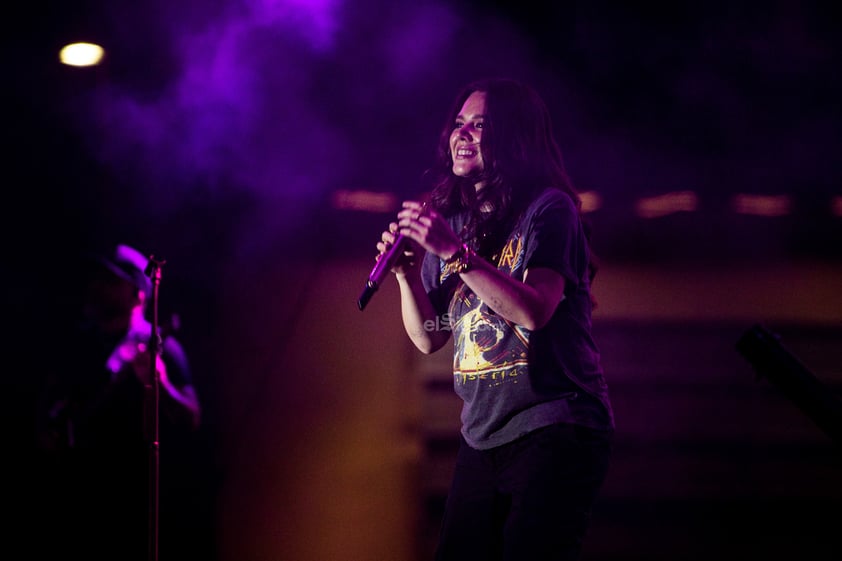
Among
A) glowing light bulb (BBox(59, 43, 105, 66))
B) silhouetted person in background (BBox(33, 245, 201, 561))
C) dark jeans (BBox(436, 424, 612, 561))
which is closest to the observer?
dark jeans (BBox(436, 424, 612, 561))

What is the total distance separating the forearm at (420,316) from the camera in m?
2.13

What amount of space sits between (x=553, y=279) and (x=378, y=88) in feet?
7.50

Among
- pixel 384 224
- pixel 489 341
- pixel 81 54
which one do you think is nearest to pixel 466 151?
pixel 489 341

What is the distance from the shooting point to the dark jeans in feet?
5.59

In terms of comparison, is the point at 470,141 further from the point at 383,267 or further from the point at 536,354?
the point at 536,354

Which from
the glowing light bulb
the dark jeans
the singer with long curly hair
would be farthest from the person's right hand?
the glowing light bulb

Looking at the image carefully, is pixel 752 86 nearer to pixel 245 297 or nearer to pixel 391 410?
pixel 391 410

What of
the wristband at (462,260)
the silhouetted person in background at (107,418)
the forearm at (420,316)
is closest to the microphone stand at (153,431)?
the silhouetted person in background at (107,418)

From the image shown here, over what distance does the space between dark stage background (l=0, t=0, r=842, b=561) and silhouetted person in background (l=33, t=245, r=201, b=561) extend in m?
0.36

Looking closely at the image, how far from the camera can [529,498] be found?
1.71 meters

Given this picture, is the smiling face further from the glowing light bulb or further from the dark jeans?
the glowing light bulb

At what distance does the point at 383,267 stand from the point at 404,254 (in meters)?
0.15

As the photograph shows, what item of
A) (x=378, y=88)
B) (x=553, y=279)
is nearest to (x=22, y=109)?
(x=378, y=88)

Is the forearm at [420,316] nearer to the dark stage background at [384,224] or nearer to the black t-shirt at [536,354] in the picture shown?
the black t-shirt at [536,354]
